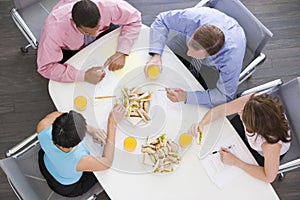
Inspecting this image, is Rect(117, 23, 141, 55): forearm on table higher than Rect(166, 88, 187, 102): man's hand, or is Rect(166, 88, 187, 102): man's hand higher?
Rect(117, 23, 141, 55): forearm on table

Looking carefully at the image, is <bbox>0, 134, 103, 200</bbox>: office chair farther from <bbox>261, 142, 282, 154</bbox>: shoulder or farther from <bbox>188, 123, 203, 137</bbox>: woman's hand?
<bbox>261, 142, 282, 154</bbox>: shoulder

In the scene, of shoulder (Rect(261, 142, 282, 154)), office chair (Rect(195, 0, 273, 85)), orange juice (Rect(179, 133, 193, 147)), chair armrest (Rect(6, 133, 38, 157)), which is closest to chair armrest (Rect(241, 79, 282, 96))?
office chair (Rect(195, 0, 273, 85))

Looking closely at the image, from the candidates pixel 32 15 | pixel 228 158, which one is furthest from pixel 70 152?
pixel 32 15

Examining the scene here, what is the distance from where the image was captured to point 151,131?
2236 millimetres

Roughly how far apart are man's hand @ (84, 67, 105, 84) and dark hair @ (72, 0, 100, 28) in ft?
0.70

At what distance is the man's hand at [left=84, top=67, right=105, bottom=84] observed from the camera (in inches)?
89.5

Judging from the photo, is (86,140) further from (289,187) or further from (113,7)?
(289,187)

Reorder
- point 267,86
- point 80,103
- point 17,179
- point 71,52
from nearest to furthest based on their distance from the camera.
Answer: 1. point 17,179
2. point 80,103
3. point 267,86
4. point 71,52

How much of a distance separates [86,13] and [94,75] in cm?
29

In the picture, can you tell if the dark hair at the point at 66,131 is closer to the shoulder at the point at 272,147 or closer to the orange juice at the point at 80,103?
the orange juice at the point at 80,103

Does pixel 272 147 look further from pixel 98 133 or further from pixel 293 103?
pixel 98 133

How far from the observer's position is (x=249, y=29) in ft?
7.92

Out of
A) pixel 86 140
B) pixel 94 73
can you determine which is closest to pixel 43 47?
pixel 94 73

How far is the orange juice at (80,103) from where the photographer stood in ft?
7.34
